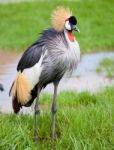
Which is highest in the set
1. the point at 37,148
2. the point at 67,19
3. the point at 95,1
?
the point at 95,1

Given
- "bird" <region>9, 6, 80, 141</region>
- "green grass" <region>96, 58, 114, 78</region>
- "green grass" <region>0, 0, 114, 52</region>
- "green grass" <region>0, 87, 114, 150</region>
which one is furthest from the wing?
"green grass" <region>0, 0, 114, 52</region>

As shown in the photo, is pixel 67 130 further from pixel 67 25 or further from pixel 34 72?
pixel 67 25

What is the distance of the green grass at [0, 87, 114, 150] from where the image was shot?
477cm

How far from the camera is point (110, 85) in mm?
7477

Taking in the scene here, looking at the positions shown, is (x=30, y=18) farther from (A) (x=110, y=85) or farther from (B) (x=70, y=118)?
(B) (x=70, y=118)

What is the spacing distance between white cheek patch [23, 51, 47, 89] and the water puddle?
1.64 meters

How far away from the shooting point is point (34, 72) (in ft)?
15.8

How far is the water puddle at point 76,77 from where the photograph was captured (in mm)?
7410

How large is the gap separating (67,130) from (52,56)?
29.4 inches

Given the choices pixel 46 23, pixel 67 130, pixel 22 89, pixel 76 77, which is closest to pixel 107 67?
pixel 76 77

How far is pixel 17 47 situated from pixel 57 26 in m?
5.52

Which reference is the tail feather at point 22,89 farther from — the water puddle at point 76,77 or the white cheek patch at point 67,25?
the water puddle at point 76,77

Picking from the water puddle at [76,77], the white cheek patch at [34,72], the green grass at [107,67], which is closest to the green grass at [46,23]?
the water puddle at [76,77]

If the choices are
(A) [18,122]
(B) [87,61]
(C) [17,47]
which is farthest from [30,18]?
(A) [18,122]
